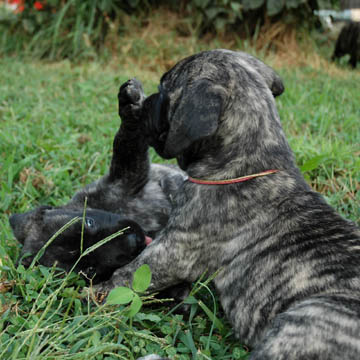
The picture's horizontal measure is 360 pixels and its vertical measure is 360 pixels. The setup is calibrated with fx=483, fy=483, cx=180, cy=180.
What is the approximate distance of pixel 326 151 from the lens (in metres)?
4.71

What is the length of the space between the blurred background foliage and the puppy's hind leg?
6723 mm

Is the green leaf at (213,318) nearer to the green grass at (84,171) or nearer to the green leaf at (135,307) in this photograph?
the green grass at (84,171)

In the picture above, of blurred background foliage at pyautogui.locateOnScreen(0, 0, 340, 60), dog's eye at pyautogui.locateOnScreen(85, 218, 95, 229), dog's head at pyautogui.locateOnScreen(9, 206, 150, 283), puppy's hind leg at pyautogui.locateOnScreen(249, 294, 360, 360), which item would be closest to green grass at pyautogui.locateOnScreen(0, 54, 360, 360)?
dog's head at pyautogui.locateOnScreen(9, 206, 150, 283)

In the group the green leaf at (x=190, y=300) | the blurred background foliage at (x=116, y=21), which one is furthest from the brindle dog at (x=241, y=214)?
the blurred background foliage at (x=116, y=21)

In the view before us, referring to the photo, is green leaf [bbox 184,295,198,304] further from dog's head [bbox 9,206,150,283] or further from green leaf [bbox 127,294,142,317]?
dog's head [bbox 9,206,150,283]

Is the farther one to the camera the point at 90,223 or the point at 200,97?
the point at 90,223

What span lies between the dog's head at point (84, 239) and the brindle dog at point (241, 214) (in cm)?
15

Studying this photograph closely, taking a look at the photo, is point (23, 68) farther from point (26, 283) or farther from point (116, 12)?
point (26, 283)

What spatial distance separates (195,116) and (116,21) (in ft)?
22.2

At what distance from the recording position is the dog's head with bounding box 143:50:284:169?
2.76 metres

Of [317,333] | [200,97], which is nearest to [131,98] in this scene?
[200,97]

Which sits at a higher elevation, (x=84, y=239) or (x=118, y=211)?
(x=84, y=239)

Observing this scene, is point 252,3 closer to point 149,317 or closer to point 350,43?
point 350,43

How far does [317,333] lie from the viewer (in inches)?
86.7
